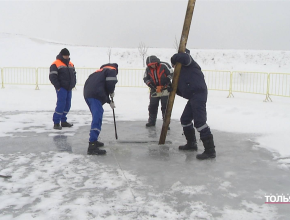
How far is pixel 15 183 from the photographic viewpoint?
158 inches

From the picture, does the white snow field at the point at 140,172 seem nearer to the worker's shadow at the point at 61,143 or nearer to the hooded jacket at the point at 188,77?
the worker's shadow at the point at 61,143

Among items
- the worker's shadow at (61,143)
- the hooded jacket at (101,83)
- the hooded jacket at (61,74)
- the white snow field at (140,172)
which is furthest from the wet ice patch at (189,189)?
the hooded jacket at (61,74)

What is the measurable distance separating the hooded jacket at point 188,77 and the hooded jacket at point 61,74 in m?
2.94

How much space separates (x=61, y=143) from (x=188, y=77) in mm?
2612

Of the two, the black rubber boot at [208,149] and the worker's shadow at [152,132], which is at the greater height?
the black rubber boot at [208,149]

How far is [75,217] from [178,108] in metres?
7.58

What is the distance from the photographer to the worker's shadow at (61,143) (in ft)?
18.6

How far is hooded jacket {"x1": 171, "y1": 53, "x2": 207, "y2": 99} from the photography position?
5.09 meters

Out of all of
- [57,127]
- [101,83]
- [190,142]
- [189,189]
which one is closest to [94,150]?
[101,83]

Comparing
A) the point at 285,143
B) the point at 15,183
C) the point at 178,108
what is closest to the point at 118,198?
the point at 15,183

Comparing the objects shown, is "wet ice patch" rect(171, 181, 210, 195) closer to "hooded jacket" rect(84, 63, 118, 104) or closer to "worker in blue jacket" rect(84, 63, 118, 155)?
"worker in blue jacket" rect(84, 63, 118, 155)

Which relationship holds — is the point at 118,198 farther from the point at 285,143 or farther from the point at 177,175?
the point at 285,143

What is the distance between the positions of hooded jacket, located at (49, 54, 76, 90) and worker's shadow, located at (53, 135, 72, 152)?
1233mm

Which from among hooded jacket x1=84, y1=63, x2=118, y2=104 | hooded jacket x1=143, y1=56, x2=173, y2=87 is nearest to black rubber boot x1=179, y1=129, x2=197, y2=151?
hooded jacket x1=84, y1=63, x2=118, y2=104
